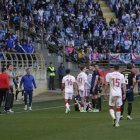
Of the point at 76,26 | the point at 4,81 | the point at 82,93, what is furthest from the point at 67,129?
the point at 76,26

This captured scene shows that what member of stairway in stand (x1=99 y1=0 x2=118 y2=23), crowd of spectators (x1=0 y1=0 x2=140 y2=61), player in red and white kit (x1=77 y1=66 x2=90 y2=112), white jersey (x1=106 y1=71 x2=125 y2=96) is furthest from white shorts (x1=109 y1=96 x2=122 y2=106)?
stairway in stand (x1=99 y1=0 x2=118 y2=23)

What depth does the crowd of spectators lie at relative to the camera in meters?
45.9

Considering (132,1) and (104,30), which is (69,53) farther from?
(132,1)

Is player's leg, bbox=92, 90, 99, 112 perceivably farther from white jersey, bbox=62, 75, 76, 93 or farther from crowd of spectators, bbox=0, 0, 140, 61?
crowd of spectators, bbox=0, 0, 140, 61

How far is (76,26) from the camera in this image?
162 feet

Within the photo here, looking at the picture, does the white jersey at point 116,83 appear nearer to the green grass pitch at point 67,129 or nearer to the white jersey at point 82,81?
the green grass pitch at point 67,129

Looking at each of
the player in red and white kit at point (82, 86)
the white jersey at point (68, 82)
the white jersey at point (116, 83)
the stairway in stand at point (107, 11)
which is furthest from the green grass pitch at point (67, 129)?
the stairway in stand at point (107, 11)

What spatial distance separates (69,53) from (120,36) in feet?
17.9

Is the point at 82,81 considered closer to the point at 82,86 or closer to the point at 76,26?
the point at 82,86

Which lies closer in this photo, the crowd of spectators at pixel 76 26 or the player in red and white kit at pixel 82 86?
the player in red and white kit at pixel 82 86

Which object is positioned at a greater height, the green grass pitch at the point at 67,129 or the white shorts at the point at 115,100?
the white shorts at the point at 115,100

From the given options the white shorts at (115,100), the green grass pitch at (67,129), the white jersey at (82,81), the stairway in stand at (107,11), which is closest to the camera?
the green grass pitch at (67,129)

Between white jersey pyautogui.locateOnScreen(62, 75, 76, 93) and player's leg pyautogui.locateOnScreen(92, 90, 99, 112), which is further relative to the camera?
player's leg pyautogui.locateOnScreen(92, 90, 99, 112)

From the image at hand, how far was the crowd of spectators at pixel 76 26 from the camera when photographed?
45938 millimetres
